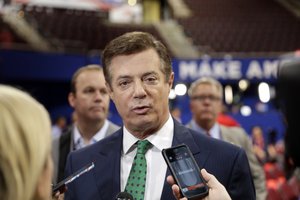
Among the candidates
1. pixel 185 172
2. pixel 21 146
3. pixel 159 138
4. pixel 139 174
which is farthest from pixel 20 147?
pixel 159 138

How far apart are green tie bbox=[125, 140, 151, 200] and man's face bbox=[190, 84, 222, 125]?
250 centimetres

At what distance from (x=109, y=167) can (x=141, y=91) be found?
1.23 ft

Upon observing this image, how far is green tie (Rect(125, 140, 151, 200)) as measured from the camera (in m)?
2.10

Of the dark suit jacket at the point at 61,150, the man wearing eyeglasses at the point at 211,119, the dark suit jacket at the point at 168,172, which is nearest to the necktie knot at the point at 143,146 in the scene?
the dark suit jacket at the point at 168,172

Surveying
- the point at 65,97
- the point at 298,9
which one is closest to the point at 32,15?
the point at 65,97

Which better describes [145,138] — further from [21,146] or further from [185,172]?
[21,146]

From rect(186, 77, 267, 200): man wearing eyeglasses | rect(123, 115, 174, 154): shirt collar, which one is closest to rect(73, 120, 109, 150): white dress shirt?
rect(186, 77, 267, 200): man wearing eyeglasses

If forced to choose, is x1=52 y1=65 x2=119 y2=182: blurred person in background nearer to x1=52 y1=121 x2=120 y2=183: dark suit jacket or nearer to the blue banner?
x1=52 y1=121 x2=120 y2=183: dark suit jacket

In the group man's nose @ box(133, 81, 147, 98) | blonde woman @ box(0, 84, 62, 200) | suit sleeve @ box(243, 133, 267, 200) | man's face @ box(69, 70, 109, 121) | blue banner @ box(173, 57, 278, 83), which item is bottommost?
suit sleeve @ box(243, 133, 267, 200)

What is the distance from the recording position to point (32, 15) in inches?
714

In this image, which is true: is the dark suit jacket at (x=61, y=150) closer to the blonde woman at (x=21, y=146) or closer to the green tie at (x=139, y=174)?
the green tie at (x=139, y=174)

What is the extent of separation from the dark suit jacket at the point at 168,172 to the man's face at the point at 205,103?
2357 millimetres

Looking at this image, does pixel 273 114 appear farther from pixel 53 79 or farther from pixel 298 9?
pixel 298 9

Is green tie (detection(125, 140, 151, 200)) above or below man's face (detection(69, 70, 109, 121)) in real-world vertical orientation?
below
